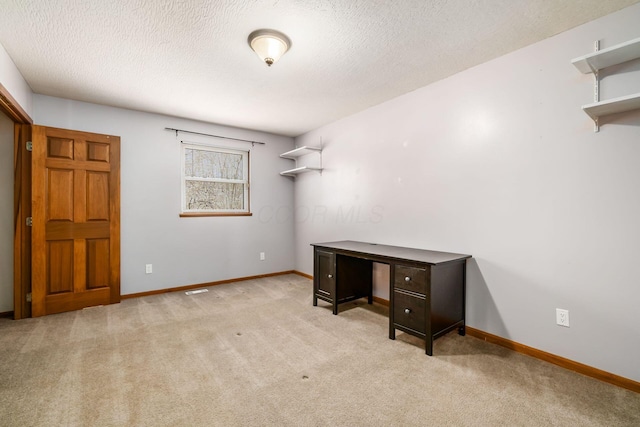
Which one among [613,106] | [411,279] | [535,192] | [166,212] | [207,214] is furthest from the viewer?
[207,214]

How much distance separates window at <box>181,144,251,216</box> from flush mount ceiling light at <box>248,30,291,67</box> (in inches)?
101

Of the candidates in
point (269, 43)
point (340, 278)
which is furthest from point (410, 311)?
point (269, 43)

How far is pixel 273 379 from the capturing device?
2029mm

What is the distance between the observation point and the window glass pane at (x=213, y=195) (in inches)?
174

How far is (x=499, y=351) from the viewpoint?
242cm

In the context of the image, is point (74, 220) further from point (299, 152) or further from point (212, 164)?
point (299, 152)

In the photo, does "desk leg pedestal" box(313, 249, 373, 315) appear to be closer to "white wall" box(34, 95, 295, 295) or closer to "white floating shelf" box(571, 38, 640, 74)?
"white wall" box(34, 95, 295, 295)

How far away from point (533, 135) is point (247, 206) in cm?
390

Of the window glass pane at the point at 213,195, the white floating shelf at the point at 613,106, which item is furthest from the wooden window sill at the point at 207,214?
the white floating shelf at the point at 613,106

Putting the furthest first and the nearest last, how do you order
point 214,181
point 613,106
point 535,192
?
point 214,181
point 535,192
point 613,106

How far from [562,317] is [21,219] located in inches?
203

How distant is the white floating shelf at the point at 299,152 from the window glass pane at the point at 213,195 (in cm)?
94

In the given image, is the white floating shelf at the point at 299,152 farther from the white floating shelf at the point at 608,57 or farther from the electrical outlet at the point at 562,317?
the electrical outlet at the point at 562,317

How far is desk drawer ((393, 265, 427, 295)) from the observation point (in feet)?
7.92
